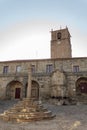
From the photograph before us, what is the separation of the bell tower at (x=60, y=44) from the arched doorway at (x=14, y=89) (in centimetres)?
1451

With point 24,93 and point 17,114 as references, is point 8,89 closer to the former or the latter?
point 24,93

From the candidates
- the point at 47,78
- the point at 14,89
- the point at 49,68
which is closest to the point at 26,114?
the point at 47,78

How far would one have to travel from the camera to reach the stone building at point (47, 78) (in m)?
27.1

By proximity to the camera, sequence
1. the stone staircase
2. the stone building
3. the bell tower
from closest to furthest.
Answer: the stone staircase, the stone building, the bell tower

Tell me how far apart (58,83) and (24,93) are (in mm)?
7348

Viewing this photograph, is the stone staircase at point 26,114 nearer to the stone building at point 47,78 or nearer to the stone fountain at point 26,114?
the stone fountain at point 26,114

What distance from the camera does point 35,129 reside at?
815 centimetres

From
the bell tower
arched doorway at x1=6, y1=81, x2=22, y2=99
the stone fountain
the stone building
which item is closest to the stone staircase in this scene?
the stone fountain

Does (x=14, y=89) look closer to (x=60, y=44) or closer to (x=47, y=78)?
(x=47, y=78)

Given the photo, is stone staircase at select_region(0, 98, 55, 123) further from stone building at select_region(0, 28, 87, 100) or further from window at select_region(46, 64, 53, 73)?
window at select_region(46, 64, 53, 73)

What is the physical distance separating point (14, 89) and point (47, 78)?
772cm

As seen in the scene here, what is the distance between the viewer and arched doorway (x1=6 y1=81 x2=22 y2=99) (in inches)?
1231

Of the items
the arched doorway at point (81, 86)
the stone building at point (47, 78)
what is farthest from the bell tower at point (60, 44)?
the arched doorway at point (81, 86)

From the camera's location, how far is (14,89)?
31.6 m
